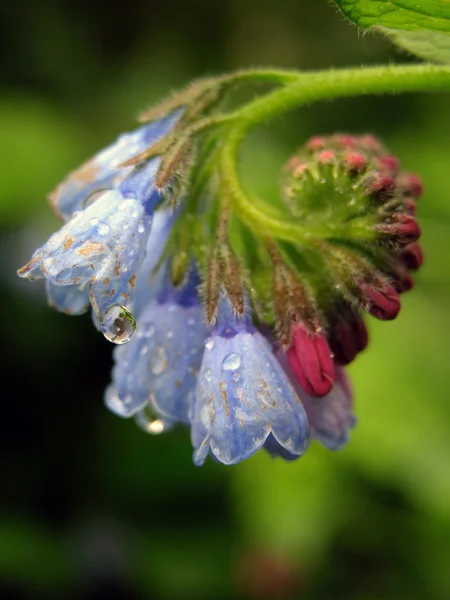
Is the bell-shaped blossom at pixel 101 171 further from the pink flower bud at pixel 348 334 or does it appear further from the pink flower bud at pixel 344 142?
the pink flower bud at pixel 348 334

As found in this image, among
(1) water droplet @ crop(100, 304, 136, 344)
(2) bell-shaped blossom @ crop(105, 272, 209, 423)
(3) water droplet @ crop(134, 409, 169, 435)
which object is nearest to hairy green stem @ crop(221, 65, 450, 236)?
(2) bell-shaped blossom @ crop(105, 272, 209, 423)

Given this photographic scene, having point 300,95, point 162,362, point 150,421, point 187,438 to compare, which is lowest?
point 187,438

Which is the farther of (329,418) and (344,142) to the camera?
(344,142)

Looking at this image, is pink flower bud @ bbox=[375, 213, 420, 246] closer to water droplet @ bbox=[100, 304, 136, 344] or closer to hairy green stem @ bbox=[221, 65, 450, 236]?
hairy green stem @ bbox=[221, 65, 450, 236]

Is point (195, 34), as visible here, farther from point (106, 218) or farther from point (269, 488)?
point (106, 218)

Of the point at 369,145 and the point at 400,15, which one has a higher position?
the point at 400,15

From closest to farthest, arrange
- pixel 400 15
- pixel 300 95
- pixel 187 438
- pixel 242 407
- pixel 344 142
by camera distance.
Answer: pixel 242 407, pixel 400 15, pixel 300 95, pixel 344 142, pixel 187 438

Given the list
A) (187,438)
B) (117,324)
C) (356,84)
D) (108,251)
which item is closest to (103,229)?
(108,251)

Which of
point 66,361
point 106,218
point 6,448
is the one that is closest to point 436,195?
point 66,361

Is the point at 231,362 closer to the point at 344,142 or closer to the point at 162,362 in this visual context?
the point at 162,362
